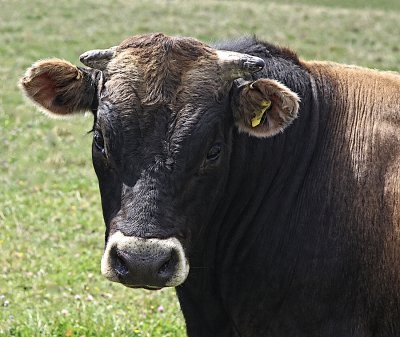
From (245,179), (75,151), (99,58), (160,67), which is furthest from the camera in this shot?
(75,151)

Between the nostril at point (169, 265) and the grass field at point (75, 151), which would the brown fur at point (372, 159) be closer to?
the nostril at point (169, 265)

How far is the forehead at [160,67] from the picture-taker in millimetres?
5164

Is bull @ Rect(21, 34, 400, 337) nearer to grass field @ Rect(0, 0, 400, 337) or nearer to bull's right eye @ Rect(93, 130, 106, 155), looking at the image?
bull's right eye @ Rect(93, 130, 106, 155)

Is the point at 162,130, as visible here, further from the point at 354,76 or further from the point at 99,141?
the point at 354,76

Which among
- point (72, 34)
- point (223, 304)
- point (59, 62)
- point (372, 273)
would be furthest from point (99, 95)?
point (72, 34)

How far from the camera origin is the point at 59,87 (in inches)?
224

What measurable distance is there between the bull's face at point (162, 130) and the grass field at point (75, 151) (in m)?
2.48

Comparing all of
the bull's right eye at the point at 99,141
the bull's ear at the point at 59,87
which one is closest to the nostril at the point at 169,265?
the bull's right eye at the point at 99,141

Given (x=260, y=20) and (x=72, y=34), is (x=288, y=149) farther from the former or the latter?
(x=260, y=20)

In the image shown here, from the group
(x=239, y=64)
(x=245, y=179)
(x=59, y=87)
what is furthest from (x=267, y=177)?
(x=59, y=87)

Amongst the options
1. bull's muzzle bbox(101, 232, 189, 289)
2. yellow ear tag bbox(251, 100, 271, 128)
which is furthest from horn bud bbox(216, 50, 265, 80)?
bull's muzzle bbox(101, 232, 189, 289)

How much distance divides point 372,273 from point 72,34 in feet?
68.1

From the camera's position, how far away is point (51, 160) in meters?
13.9

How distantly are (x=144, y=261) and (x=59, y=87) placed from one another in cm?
156
